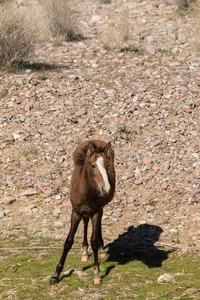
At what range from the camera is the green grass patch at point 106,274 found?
543cm

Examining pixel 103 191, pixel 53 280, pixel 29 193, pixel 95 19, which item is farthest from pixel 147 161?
pixel 95 19

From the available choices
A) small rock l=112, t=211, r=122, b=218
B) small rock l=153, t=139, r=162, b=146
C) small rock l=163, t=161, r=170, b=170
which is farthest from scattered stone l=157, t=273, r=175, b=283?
small rock l=153, t=139, r=162, b=146

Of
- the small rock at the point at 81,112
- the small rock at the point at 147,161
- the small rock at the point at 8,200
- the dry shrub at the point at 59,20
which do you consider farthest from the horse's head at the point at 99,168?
the dry shrub at the point at 59,20

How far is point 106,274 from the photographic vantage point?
627 centimetres

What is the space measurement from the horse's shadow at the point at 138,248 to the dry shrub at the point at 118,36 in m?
9.86

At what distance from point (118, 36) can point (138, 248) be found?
1167cm

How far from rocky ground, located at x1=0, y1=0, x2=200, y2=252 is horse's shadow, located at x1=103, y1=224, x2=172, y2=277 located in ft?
0.44

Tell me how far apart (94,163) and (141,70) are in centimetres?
987

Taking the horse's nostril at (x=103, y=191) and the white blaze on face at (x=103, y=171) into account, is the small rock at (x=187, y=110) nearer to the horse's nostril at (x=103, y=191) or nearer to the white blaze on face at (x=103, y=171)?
the white blaze on face at (x=103, y=171)

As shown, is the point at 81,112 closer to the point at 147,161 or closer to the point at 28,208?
the point at 147,161

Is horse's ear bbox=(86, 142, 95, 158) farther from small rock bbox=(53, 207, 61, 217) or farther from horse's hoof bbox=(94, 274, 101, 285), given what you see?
small rock bbox=(53, 207, 61, 217)

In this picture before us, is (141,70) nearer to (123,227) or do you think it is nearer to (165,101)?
(165,101)

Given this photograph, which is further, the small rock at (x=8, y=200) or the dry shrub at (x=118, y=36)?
the dry shrub at (x=118, y=36)

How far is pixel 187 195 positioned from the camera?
9.87 m
